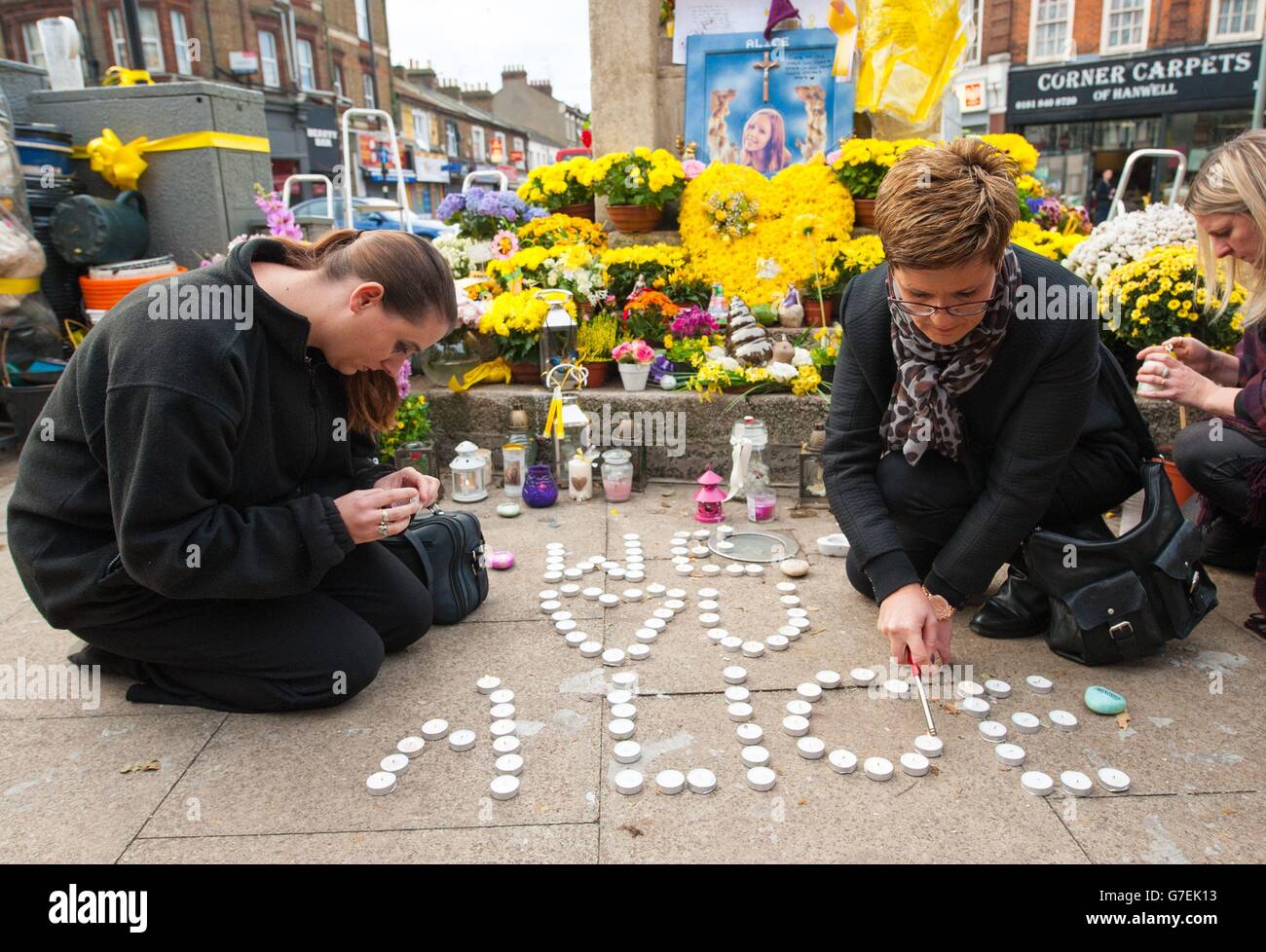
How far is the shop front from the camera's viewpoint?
19953mm

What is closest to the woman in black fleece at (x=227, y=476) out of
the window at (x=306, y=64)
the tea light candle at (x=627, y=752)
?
the tea light candle at (x=627, y=752)

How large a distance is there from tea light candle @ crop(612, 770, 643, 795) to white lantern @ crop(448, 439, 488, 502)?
2.62 meters

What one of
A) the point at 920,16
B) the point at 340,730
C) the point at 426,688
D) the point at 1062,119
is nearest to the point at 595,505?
the point at 426,688

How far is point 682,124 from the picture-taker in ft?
22.2

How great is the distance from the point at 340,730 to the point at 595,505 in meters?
2.23

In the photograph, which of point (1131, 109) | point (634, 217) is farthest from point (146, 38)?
point (1131, 109)

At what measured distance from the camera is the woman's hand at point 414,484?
2604 mm

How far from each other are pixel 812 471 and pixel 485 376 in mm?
2050

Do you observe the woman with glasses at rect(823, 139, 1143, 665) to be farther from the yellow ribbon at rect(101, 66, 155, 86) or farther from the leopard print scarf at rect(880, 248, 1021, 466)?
the yellow ribbon at rect(101, 66, 155, 86)

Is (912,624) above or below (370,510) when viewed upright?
below

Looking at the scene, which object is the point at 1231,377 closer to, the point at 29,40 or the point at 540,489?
the point at 540,489

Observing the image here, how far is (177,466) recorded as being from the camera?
2.01 metres

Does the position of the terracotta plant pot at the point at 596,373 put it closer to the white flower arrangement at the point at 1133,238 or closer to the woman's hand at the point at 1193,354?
the white flower arrangement at the point at 1133,238

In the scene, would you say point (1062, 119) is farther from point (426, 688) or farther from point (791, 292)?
point (426, 688)
